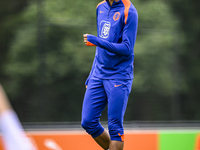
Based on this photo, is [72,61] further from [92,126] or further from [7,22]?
[92,126]

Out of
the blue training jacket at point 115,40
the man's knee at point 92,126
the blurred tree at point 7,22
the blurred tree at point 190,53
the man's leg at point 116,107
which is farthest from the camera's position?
the blurred tree at point 190,53

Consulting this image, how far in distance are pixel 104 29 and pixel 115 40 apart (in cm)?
16

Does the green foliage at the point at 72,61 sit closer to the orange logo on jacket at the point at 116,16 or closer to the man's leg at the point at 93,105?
the man's leg at the point at 93,105

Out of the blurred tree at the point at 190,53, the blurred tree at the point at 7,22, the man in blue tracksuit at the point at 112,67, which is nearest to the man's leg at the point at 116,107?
the man in blue tracksuit at the point at 112,67

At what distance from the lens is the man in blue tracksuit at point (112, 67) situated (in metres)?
3.05

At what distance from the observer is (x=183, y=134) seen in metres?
4.82

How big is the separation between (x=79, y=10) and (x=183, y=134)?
2.47 m

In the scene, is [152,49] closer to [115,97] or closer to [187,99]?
[187,99]

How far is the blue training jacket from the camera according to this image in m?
3.02

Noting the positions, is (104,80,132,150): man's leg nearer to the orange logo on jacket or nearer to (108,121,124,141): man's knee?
(108,121,124,141): man's knee

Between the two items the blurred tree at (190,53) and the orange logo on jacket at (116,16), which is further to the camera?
the blurred tree at (190,53)

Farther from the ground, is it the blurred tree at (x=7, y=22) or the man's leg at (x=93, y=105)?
the blurred tree at (x=7, y=22)

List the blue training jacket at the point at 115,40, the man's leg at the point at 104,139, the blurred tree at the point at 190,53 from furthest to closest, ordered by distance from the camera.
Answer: the blurred tree at the point at 190,53
the man's leg at the point at 104,139
the blue training jacket at the point at 115,40

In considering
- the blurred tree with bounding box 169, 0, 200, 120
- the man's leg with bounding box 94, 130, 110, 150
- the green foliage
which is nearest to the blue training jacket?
the man's leg with bounding box 94, 130, 110, 150
